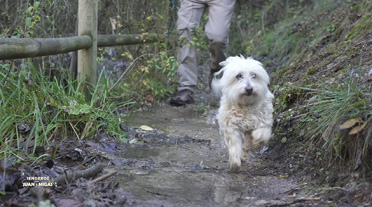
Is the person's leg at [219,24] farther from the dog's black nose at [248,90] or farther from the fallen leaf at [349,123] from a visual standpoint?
the fallen leaf at [349,123]

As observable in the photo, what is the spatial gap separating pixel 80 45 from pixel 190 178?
1981 mm

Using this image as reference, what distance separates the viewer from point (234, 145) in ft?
14.2

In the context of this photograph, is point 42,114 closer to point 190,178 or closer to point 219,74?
point 190,178

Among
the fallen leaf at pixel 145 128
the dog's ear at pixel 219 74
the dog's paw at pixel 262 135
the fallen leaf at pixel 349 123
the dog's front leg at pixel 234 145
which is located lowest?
the fallen leaf at pixel 145 128

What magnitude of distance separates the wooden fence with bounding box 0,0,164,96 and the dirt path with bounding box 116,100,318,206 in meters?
0.99

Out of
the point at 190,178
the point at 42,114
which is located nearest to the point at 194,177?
the point at 190,178

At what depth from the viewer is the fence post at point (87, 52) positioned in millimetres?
5000

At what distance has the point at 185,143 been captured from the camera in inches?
197

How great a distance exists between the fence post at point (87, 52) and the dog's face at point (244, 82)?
56.7 inches

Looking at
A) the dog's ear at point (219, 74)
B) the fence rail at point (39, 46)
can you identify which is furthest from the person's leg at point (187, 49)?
the fence rail at point (39, 46)

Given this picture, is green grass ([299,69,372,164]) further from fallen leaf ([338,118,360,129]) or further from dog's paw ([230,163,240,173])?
dog's paw ([230,163,240,173])

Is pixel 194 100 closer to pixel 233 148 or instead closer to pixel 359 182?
Result: pixel 233 148

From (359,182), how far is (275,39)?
7115 mm

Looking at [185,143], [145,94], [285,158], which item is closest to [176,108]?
[145,94]
